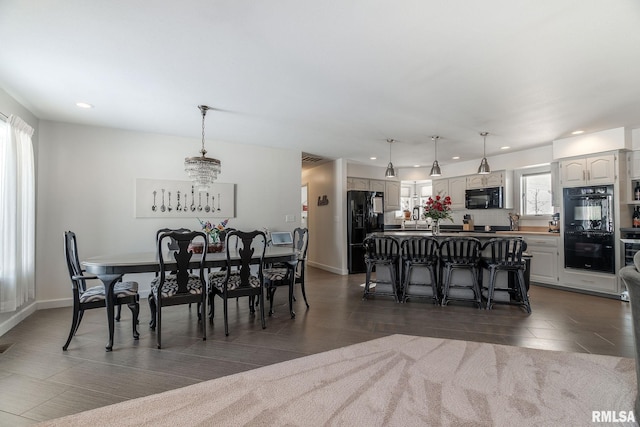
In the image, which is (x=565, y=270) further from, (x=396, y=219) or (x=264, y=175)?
(x=264, y=175)

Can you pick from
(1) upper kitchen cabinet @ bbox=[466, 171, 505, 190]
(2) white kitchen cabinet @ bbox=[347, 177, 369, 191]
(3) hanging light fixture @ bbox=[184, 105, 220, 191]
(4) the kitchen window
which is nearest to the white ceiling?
(3) hanging light fixture @ bbox=[184, 105, 220, 191]

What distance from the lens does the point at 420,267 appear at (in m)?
4.15

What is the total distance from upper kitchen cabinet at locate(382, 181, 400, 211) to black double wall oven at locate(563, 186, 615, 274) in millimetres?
3305

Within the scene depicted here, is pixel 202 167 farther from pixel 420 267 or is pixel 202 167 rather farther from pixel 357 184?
pixel 357 184

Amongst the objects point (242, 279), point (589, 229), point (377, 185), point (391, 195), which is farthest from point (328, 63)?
point (391, 195)

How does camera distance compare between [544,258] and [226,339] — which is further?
[544,258]

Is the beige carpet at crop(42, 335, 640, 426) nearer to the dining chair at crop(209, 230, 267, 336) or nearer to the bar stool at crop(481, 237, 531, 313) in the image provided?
the dining chair at crop(209, 230, 267, 336)

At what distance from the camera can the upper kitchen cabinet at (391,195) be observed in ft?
23.7

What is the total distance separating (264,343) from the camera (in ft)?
8.89

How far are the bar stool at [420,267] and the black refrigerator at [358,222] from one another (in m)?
2.03

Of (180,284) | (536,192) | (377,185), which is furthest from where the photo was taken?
(377,185)

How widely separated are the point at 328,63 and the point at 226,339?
2.66 metres

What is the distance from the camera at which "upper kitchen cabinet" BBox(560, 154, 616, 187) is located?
4.34 metres

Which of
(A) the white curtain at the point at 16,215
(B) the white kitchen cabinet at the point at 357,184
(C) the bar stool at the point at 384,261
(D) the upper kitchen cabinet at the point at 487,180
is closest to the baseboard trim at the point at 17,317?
(A) the white curtain at the point at 16,215
